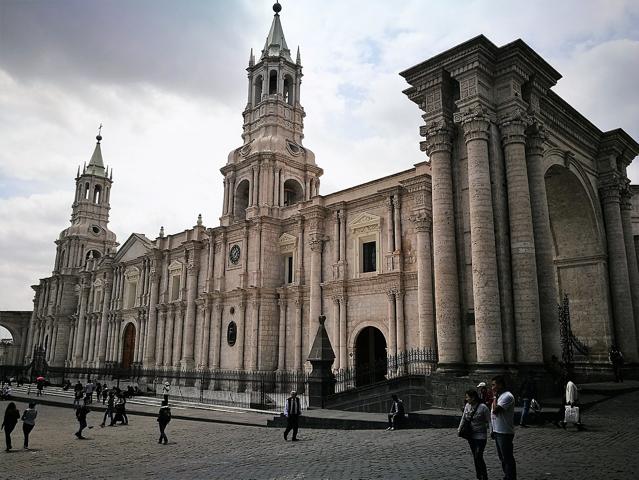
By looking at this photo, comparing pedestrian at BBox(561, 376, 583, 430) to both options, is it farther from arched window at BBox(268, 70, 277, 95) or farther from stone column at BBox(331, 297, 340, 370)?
arched window at BBox(268, 70, 277, 95)

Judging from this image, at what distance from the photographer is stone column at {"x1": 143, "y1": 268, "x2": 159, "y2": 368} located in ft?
115

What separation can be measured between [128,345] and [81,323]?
329 inches

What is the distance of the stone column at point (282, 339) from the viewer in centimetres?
2683

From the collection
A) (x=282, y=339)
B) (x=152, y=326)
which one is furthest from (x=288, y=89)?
(x=152, y=326)

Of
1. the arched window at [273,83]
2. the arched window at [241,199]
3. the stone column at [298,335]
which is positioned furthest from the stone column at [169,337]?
the arched window at [273,83]

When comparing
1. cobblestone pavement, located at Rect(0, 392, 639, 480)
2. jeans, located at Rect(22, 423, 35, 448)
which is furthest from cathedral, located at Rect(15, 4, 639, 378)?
jeans, located at Rect(22, 423, 35, 448)

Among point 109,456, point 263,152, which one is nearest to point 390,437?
point 109,456

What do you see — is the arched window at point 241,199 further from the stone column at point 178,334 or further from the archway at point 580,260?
the archway at point 580,260

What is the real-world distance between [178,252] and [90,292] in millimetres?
15599

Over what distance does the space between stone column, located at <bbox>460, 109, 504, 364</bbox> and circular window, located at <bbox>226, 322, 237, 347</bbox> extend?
18.2 m

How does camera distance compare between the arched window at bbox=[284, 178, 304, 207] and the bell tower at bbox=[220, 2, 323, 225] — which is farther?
the arched window at bbox=[284, 178, 304, 207]

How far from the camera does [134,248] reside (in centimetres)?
4078

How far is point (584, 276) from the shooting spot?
20094 mm

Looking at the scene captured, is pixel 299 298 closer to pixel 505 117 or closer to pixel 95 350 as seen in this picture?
pixel 505 117
